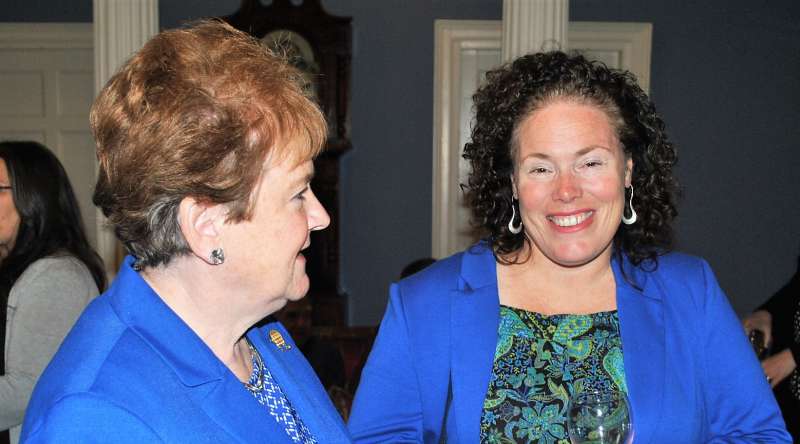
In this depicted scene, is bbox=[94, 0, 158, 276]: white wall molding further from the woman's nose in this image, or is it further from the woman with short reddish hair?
the woman with short reddish hair

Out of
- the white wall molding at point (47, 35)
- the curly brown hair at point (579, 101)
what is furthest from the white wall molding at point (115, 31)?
the curly brown hair at point (579, 101)

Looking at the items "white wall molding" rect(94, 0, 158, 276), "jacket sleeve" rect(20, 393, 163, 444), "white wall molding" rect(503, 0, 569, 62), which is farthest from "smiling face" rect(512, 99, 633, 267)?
"white wall molding" rect(94, 0, 158, 276)

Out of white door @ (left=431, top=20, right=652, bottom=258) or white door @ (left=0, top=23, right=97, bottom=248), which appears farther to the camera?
white door @ (left=0, top=23, right=97, bottom=248)

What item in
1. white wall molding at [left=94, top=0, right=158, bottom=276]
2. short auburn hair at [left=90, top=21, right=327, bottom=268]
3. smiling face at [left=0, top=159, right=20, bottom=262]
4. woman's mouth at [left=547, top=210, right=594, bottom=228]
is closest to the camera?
short auburn hair at [left=90, top=21, right=327, bottom=268]

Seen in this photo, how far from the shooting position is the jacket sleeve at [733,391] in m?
1.85

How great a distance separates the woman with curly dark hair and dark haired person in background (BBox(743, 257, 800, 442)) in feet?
3.66

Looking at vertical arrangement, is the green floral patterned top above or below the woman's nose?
below

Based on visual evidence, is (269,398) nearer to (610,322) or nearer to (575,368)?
(575,368)

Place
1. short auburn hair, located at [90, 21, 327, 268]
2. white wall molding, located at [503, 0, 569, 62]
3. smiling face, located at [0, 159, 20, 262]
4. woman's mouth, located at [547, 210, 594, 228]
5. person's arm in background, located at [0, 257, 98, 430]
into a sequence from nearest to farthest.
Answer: short auburn hair, located at [90, 21, 327, 268], woman's mouth, located at [547, 210, 594, 228], person's arm in background, located at [0, 257, 98, 430], smiling face, located at [0, 159, 20, 262], white wall molding, located at [503, 0, 569, 62]

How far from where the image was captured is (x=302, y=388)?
1.58 metres

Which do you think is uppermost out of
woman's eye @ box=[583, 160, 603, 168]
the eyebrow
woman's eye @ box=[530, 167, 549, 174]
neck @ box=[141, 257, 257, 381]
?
the eyebrow

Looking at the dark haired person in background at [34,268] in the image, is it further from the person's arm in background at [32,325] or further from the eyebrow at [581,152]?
the eyebrow at [581,152]

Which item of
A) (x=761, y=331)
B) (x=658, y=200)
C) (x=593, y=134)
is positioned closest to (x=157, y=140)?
(x=593, y=134)

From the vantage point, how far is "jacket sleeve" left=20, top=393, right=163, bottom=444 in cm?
105
